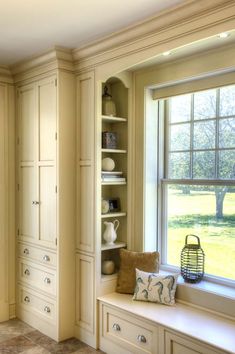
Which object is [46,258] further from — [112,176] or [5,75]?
[5,75]

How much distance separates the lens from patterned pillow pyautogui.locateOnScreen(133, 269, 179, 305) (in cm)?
279

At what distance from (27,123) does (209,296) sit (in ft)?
7.69

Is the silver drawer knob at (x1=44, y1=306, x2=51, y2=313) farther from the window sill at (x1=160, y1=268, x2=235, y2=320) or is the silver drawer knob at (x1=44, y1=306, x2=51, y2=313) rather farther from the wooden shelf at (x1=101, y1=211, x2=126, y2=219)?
the window sill at (x1=160, y1=268, x2=235, y2=320)

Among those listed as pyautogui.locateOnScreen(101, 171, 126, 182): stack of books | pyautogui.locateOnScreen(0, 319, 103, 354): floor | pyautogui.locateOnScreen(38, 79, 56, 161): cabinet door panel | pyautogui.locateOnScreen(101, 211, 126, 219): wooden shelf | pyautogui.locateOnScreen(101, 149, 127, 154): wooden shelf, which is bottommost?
pyautogui.locateOnScreen(0, 319, 103, 354): floor

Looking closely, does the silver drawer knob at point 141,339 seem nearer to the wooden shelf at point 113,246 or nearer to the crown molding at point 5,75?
the wooden shelf at point 113,246

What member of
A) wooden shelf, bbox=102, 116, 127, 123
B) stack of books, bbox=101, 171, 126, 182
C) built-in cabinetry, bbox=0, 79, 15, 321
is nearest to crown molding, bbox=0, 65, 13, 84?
built-in cabinetry, bbox=0, 79, 15, 321

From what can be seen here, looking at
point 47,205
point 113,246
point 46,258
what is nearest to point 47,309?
point 46,258

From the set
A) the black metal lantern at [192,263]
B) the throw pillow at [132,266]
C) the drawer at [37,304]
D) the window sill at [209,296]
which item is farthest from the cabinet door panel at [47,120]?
the window sill at [209,296]

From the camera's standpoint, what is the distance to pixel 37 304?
336 cm

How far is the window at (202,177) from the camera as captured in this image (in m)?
2.78

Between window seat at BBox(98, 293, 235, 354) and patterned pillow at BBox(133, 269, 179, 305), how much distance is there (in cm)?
5

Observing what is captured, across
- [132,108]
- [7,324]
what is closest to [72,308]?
[7,324]

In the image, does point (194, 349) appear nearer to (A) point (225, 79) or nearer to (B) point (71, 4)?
(A) point (225, 79)

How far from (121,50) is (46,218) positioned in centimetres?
165
